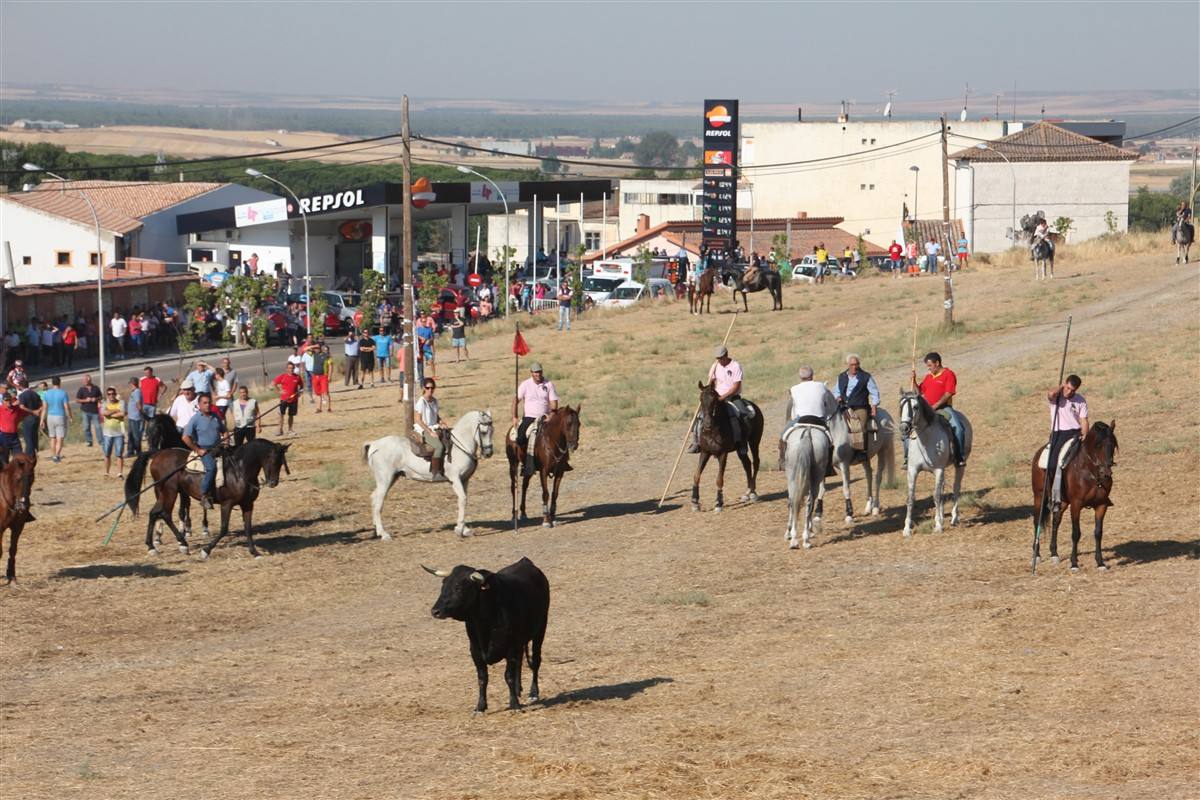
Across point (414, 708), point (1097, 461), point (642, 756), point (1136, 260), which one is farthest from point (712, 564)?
point (1136, 260)

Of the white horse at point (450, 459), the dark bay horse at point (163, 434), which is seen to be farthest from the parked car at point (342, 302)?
the white horse at point (450, 459)

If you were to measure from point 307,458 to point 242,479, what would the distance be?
1005 centimetres

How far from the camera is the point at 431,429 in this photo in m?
23.2

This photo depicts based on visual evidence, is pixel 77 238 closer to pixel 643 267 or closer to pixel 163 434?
pixel 643 267

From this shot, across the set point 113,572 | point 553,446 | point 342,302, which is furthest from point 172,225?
point 553,446

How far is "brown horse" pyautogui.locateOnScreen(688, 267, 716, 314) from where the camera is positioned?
5538cm

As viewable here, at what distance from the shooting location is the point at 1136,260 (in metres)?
56.2

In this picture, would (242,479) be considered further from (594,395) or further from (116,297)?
(116,297)

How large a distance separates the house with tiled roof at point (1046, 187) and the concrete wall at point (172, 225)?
135 feet

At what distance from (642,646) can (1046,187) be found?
8177 centimetres

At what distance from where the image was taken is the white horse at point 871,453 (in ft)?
70.3

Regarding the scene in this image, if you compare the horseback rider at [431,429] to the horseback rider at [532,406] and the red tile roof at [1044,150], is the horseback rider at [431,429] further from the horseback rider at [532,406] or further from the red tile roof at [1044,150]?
the red tile roof at [1044,150]

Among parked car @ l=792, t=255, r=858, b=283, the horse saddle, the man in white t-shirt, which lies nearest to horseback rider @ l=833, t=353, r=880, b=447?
the horse saddle

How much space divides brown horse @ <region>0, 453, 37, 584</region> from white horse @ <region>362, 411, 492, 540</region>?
16.5 feet
